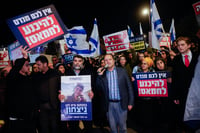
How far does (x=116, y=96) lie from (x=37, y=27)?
8.96ft

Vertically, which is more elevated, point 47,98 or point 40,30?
point 40,30

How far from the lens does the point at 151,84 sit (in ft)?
12.8

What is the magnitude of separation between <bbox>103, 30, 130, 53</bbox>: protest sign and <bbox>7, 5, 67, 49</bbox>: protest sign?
3007 mm

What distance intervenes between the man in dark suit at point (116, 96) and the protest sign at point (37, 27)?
1.74 meters

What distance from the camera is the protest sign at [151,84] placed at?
12.5 ft

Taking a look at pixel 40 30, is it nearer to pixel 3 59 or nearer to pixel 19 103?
pixel 19 103

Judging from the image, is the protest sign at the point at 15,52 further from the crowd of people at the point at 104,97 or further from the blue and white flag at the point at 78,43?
the blue and white flag at the point at 78,43

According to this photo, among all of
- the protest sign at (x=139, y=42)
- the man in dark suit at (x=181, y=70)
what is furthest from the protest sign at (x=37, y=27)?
the protest sign at (x=139, y=42)

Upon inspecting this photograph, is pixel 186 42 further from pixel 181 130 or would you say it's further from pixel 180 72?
pixel 181 130

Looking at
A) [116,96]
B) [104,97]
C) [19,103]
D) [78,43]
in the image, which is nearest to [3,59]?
[78,43]

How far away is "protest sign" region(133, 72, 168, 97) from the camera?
12.5 feet

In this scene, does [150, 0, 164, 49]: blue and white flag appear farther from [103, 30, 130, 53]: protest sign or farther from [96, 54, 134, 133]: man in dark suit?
[96, 54, 134, 133]: man in dark suit

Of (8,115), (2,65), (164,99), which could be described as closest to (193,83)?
(164,99)

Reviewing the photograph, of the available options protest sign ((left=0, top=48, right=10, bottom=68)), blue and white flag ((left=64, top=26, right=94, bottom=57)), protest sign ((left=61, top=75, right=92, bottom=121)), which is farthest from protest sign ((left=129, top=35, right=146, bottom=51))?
protest sign ((left=0, top=48, right=10, bottom=68))
